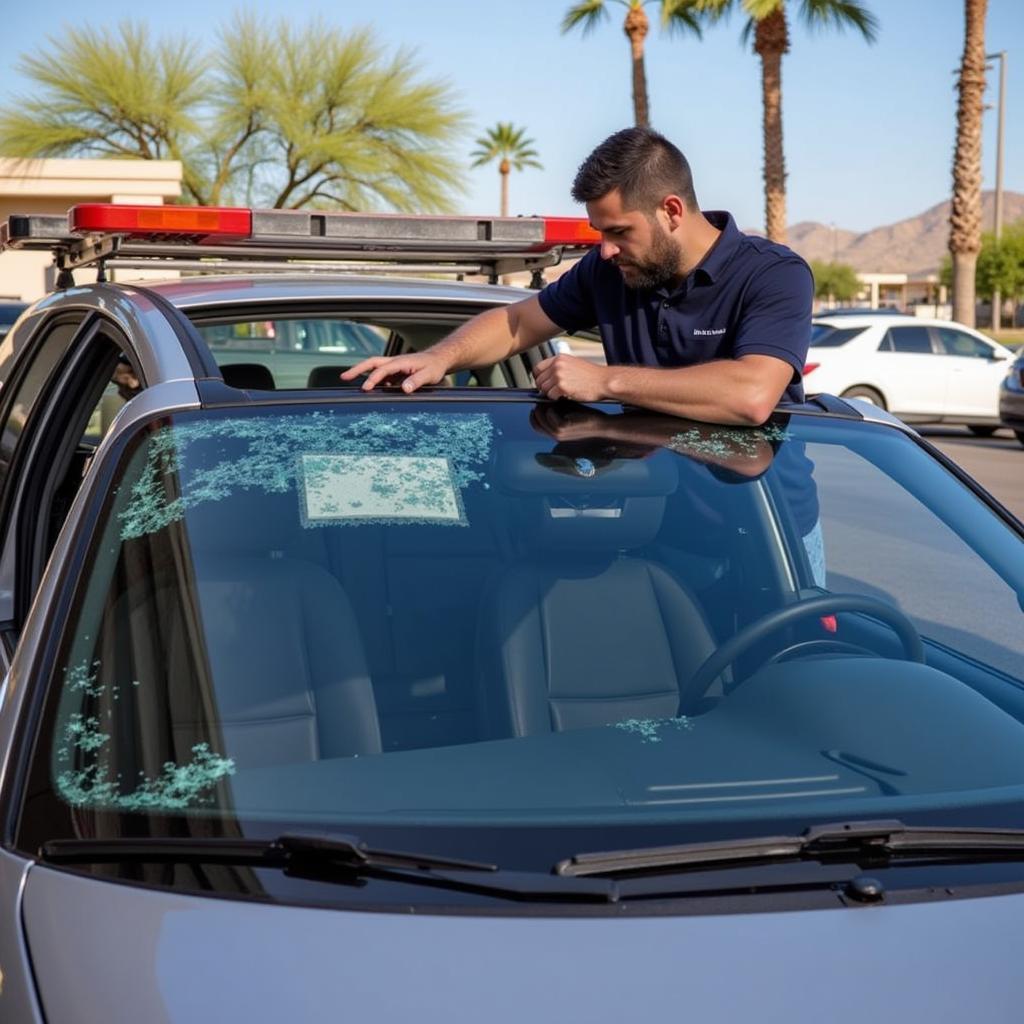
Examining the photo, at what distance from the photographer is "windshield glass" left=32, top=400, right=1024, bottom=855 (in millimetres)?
2023

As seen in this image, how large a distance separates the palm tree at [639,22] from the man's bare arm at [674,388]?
28.9 metres

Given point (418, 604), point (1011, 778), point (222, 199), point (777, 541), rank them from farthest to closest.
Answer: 1. point (222, 199)
2. point (777, 541)
3. point (418, 604)
4. point (1011, 778)

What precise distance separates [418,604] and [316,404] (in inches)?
16.4

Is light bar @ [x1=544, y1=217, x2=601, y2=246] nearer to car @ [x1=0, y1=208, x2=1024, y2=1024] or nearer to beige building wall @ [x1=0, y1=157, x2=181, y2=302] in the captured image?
car @ [x1=0, y1=208, x2=1024, y2=1024]

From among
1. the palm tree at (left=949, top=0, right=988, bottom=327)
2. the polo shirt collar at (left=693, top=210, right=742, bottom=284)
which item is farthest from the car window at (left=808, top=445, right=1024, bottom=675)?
the palm tree at (left=949, top=0, right=988, bottom=327)

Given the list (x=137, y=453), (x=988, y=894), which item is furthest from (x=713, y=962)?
(x=137, y=453)

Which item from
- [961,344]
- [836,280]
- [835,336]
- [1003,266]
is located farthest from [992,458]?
[836,280]

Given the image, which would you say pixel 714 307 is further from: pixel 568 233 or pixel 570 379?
pixel 568 233

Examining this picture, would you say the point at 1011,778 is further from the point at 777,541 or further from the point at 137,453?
the point at 137,453

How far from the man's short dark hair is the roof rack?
2.55ft

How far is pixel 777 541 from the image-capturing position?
279cm

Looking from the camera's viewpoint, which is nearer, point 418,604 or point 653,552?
point 418,604

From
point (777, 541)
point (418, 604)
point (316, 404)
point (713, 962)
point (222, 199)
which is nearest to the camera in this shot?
point (713, 962)

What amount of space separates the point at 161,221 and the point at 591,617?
1697 millimetres
